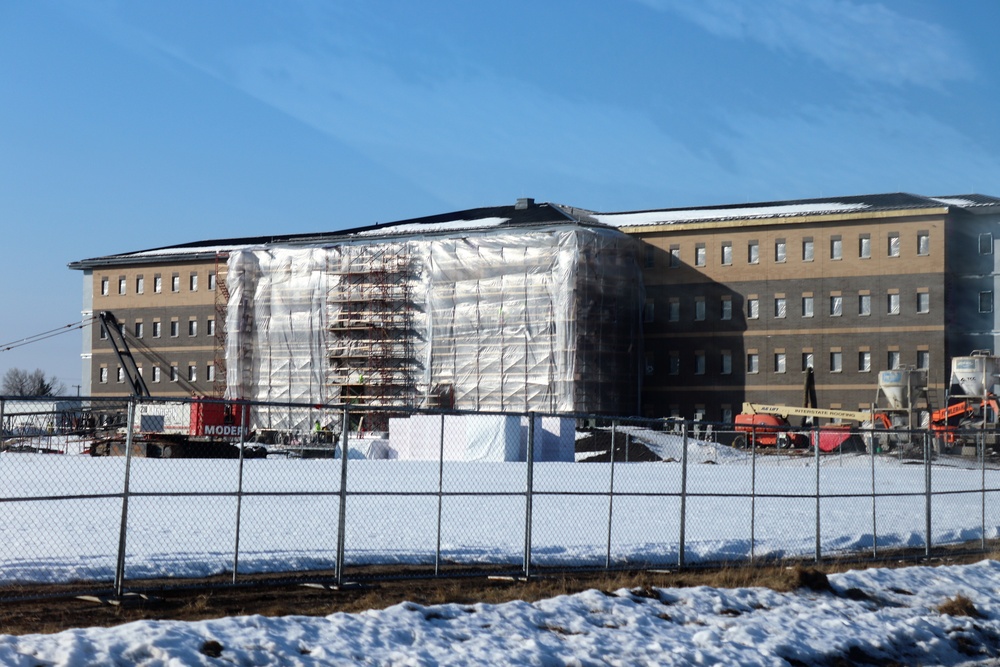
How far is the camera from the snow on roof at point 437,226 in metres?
91.1

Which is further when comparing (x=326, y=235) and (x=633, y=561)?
(x=326, y=235)

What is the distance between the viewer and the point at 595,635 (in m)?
12.6

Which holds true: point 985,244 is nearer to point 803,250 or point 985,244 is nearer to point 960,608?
point 803,250

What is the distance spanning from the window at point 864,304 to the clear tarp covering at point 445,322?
1469 centimetres

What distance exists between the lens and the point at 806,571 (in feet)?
53.3

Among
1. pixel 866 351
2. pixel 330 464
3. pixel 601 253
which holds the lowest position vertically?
pixel 330 464

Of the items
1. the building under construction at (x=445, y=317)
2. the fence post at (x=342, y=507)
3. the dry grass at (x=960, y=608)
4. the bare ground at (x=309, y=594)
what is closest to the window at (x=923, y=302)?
the building under construction at (x=445, y=317)

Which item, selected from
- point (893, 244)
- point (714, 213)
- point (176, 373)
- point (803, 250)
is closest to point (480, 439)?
point (803, 250)

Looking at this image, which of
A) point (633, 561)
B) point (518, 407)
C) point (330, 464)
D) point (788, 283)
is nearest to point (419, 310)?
point (518, 407)

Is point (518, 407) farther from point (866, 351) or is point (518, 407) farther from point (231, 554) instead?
point (231, 554)

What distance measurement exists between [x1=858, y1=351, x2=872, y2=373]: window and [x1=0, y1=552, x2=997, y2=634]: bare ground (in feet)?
219

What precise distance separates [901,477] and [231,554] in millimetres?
31623

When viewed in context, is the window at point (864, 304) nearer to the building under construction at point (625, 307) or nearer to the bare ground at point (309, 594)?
the building under construction at point (625, 307)

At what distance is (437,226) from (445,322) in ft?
39.5
